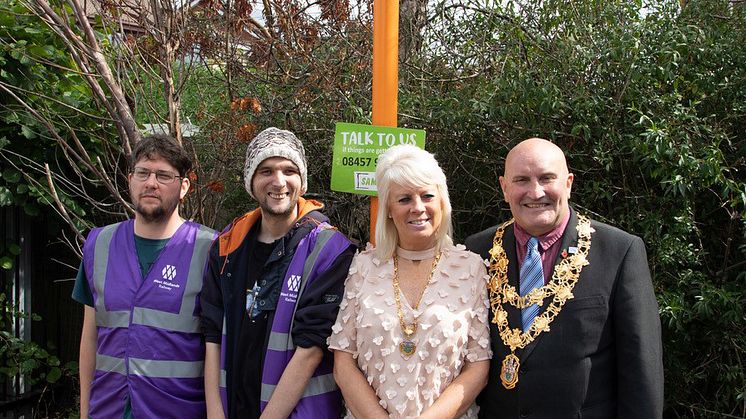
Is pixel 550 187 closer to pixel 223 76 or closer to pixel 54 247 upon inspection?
pixel 223 76

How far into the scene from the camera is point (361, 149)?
3.22 metres

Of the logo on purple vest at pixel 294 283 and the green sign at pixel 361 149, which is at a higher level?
the green sign at pixel 361 149

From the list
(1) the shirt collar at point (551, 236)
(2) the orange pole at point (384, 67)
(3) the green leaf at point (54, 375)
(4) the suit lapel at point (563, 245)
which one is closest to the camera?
(4) the suit lapel at point (563, 245)

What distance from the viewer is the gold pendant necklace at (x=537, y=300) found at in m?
2.57

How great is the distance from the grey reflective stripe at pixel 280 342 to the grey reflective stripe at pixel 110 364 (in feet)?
2.38

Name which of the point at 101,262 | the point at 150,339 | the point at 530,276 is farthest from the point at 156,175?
the point at 530,276

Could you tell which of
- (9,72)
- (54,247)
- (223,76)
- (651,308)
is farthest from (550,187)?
(54,247)

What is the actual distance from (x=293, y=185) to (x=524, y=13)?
6.94 ft

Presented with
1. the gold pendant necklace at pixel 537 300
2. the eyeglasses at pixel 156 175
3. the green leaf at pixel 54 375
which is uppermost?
the eyeglasses at pixel 156 175

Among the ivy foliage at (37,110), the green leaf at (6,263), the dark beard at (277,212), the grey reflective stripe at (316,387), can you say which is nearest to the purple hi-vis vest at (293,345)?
the grey reflective stripe at (316,387)

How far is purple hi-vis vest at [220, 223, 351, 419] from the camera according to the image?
2.86 m

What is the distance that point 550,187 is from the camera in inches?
103

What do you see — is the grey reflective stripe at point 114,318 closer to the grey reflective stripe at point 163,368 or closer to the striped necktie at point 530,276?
the grey reflective stripe at point 163,368

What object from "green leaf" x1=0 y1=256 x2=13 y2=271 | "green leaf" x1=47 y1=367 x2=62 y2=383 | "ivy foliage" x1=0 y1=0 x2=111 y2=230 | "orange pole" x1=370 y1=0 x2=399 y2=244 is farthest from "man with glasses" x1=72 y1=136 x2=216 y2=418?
"green leaf" x1=47 y1=367 x2=62 y2=383
